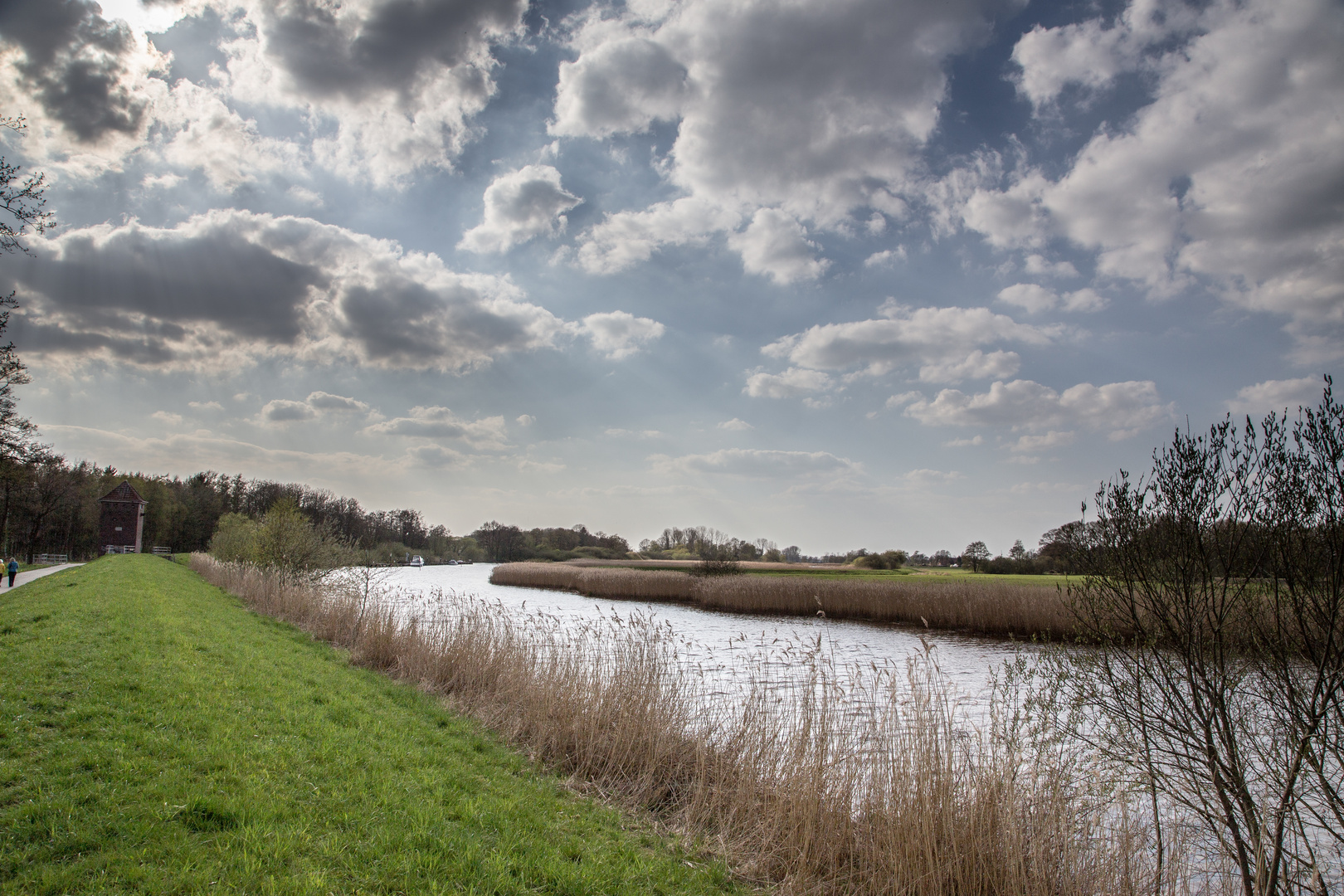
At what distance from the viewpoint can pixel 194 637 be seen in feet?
33.8

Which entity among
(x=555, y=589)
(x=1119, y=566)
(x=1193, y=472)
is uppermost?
(x=1193, y=472)

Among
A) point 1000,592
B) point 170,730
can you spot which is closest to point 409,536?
point 1000,592

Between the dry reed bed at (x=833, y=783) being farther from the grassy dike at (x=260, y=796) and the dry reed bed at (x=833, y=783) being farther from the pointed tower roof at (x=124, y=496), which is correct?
the pointed tower roof at (x=124, y=496)

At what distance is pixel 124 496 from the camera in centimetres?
5519

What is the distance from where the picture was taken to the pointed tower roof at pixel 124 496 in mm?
54625

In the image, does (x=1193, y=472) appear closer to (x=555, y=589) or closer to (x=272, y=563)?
(x=272, y=563)

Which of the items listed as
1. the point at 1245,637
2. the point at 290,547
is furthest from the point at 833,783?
the point at 290,547

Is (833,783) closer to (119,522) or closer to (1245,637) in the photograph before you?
(1245,637)

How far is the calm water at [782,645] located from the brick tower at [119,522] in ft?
167

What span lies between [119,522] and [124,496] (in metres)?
2.49

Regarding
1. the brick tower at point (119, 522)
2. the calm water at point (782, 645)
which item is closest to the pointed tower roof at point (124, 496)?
the brick tower at point (119, 522)

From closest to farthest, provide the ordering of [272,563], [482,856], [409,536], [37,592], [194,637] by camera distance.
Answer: [482,856] → [194,637] → [37,592] → [272,563] → [409,536]

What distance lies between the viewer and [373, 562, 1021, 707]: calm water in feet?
39.8

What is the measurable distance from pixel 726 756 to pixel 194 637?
9580 mm
